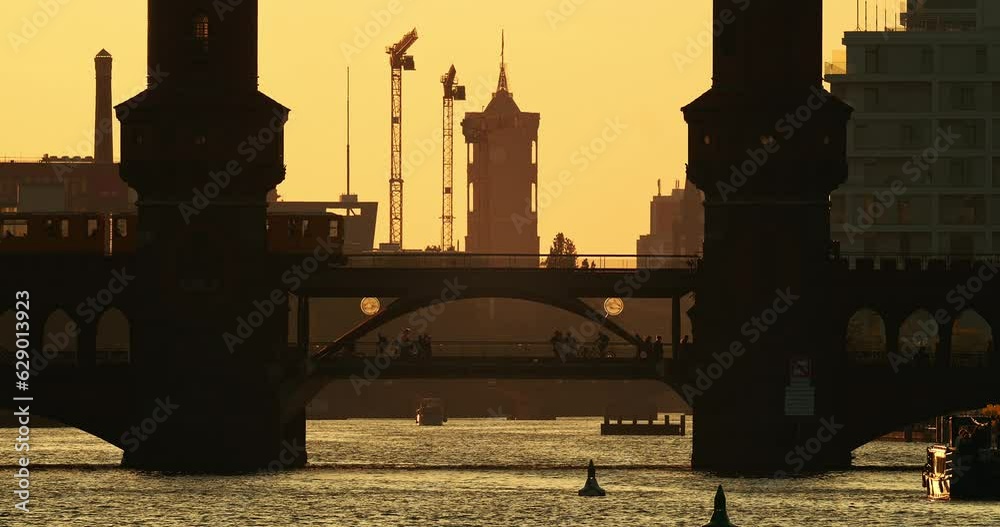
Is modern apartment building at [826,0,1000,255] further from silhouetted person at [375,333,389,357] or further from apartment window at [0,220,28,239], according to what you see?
apartment window at [0,220,28,239]

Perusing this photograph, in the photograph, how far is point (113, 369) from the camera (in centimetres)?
12875

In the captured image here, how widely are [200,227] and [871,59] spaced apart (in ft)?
276

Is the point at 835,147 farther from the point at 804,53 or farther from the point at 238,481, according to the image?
the point at 238,481

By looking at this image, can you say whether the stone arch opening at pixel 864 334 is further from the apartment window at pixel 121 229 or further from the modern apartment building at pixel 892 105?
the apartment window at pixel 121 229

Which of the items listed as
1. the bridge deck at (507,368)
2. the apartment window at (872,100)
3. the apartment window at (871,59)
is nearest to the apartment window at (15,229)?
the bridge deck at (507,368)

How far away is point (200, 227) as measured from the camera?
4948 inches

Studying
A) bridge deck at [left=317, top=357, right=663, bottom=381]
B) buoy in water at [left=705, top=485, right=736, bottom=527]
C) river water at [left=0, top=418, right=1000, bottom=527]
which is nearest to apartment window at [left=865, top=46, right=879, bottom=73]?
river water at [left=0, top=418, right=1000, bottom=527]

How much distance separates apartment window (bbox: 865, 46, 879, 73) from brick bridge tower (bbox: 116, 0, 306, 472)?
264ft

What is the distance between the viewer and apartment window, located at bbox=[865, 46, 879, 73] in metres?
198

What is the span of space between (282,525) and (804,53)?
36.8m

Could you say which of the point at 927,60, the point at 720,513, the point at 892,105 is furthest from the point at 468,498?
the point at 927,60

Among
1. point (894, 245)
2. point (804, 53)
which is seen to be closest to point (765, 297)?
point (804, 53)

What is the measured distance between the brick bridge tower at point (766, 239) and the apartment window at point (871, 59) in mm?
71948

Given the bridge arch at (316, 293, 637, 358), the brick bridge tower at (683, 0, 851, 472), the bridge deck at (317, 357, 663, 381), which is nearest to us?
the brick bridge tower at (683, 0, 851, 472)
